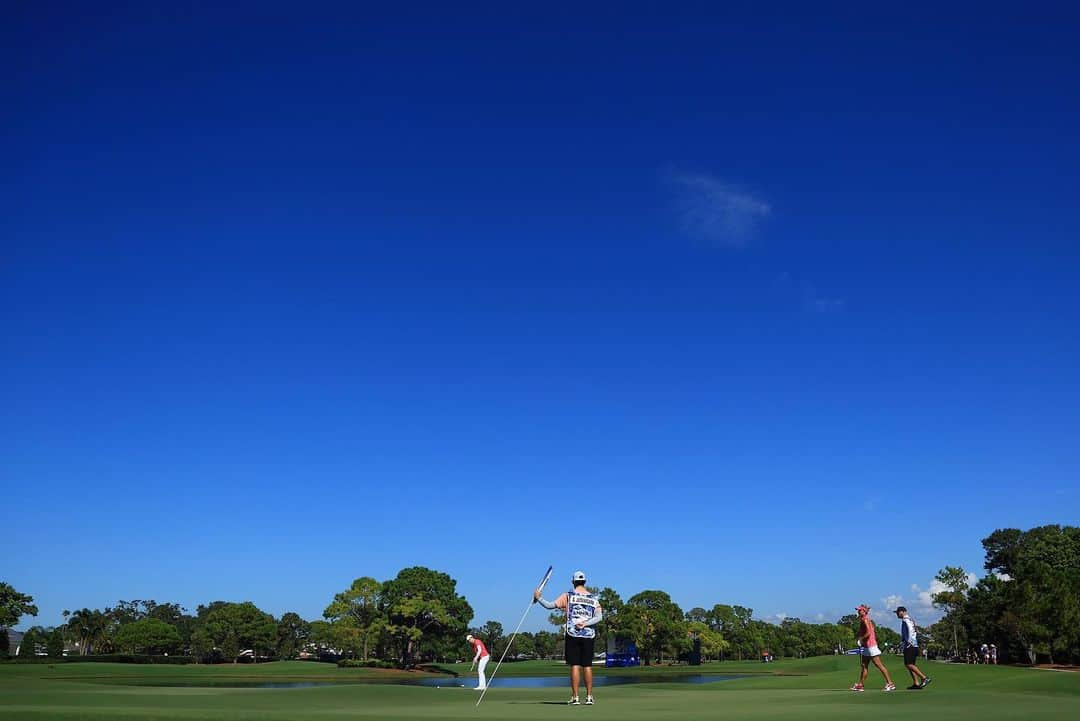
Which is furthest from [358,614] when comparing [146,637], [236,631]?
[146,637]

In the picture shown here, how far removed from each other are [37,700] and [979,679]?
22667 mm

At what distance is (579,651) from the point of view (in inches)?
574

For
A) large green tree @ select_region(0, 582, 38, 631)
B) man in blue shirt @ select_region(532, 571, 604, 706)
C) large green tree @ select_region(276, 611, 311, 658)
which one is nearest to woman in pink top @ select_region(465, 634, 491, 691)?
man in blue shirt @ select_region(532, 571, 604, 706)

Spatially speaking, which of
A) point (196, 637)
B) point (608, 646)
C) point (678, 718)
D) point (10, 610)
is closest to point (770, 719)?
point (678, 718)

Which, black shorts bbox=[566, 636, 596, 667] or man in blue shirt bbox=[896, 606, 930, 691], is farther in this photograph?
man in blue shirt bbox=[896, 606, 930, 691]

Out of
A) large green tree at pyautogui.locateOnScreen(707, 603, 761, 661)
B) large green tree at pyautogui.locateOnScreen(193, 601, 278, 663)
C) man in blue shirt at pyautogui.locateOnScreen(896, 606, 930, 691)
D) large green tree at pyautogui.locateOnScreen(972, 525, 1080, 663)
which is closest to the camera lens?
man in blue shirt at pyautogui.locateOnScreen(896, 606, 930, 691)

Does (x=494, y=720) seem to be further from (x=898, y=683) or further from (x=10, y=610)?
(x=10, y=610)

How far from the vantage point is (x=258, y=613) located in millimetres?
124312

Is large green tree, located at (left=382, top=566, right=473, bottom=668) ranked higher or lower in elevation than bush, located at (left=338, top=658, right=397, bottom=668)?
higher

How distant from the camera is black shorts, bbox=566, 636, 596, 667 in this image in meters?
14.5

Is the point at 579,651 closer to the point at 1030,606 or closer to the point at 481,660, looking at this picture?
the point at 481,660

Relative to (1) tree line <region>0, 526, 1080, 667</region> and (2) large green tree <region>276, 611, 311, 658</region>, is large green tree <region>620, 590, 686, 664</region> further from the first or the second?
(2) large green tree <region>276, 611, 311, 658</region>

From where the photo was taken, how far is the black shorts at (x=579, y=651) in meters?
14.5

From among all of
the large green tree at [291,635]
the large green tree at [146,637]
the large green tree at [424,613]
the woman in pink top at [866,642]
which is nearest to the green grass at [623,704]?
the woman in pink top at [866,642]
